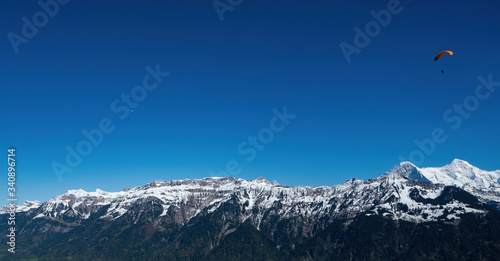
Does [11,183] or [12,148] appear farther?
[11,183]

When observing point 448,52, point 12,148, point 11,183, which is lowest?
point 11,183

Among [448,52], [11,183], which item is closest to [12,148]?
[11,183]

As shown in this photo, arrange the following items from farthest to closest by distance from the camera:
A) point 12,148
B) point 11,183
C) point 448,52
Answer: point 448,52, point 11,183, point 12,148

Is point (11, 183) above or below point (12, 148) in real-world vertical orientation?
below

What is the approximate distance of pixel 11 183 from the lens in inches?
6407

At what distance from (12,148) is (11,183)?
19.2 m

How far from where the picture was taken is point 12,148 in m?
153

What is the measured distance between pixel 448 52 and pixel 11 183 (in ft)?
666

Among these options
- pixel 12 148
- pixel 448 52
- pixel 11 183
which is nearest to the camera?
pixel 12 148

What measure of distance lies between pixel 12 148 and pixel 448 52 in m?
194

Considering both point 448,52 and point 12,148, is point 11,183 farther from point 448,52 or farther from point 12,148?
point 448,52

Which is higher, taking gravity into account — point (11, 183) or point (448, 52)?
point (448, 52)

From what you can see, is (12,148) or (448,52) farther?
(448,52)

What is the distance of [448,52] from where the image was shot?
18312 centimetres
